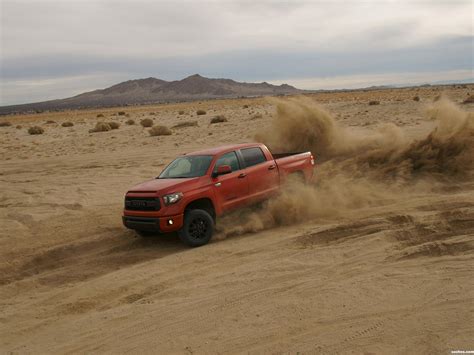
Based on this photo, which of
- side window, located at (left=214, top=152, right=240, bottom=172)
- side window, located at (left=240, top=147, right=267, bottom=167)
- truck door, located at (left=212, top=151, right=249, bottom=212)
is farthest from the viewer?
side window, located at (left=240, top=147, right=267, bottom=167)

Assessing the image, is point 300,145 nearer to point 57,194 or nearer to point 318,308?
point 57,194

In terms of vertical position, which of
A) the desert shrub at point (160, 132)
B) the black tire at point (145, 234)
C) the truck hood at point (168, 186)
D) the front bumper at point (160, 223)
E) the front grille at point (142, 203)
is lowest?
the black tire at point (145, 234)

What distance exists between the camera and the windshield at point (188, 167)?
9078 millimetres

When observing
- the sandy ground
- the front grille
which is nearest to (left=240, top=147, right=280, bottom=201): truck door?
the sandy ground

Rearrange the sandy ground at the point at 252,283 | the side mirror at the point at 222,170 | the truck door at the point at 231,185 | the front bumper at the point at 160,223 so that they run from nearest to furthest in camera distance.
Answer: the sandy ground at the point at 252,283 < the front bumper at the point at 160,223 < the side mirror at the point at 222,170 < the truck door at the point at 231,185

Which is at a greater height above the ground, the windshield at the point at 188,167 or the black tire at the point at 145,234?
the windshield at the point at 188,167

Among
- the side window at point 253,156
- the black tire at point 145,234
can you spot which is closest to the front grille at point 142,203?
the black tire at point 145,234

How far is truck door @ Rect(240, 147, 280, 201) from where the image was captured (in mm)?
9578

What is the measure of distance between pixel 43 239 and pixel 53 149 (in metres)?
16.9

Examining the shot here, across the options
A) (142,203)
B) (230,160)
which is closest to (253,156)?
(230,160)

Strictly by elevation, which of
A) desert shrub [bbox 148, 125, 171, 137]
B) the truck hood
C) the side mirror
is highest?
the side mirror

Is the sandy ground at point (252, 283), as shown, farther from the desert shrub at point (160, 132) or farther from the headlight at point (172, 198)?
the desert shrub at point (160, 132)

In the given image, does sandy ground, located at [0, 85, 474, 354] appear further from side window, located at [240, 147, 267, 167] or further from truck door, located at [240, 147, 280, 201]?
side window, located at [240, 147, 267, 167]

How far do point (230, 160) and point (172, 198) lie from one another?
1692 millimetres
